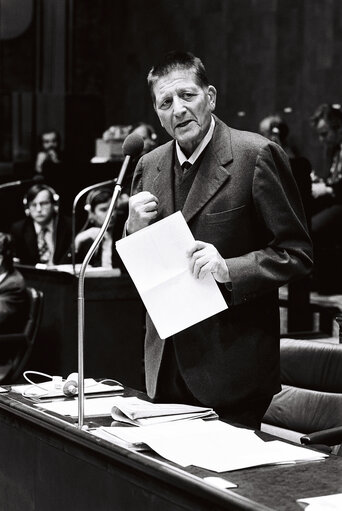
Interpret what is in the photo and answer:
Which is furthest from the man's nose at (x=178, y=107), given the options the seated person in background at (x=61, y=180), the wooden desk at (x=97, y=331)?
the seated person in background at (x=61, y=180)

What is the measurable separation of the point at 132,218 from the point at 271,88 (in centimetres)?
805

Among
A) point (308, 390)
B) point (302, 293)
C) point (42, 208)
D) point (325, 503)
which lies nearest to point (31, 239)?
point (42, 208)

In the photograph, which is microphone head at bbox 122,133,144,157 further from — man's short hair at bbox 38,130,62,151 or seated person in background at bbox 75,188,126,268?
man's short hair at bbox 38,130,62,151

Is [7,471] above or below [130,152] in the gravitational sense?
below

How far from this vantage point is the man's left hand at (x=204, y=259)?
2299 mm

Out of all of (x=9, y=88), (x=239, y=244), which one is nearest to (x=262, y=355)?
(x=239, y=244)

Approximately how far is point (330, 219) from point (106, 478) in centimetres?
614

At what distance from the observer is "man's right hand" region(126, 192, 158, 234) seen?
2426 millimetres

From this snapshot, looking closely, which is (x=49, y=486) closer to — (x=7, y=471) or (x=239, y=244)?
(x=7, y=471)

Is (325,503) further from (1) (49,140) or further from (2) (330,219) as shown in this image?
(1) (49,140)

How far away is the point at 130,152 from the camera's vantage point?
7.96 ft

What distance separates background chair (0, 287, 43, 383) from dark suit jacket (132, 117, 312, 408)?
3.68 m

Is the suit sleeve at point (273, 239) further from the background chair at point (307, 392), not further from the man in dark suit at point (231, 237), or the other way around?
the background chair at point (307, 392)

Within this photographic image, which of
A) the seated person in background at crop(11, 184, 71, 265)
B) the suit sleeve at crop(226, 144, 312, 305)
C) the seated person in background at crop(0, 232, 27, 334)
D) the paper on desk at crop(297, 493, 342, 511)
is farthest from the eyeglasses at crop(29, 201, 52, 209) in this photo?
the paper on desk at crop(297, 493, 342, 511)
